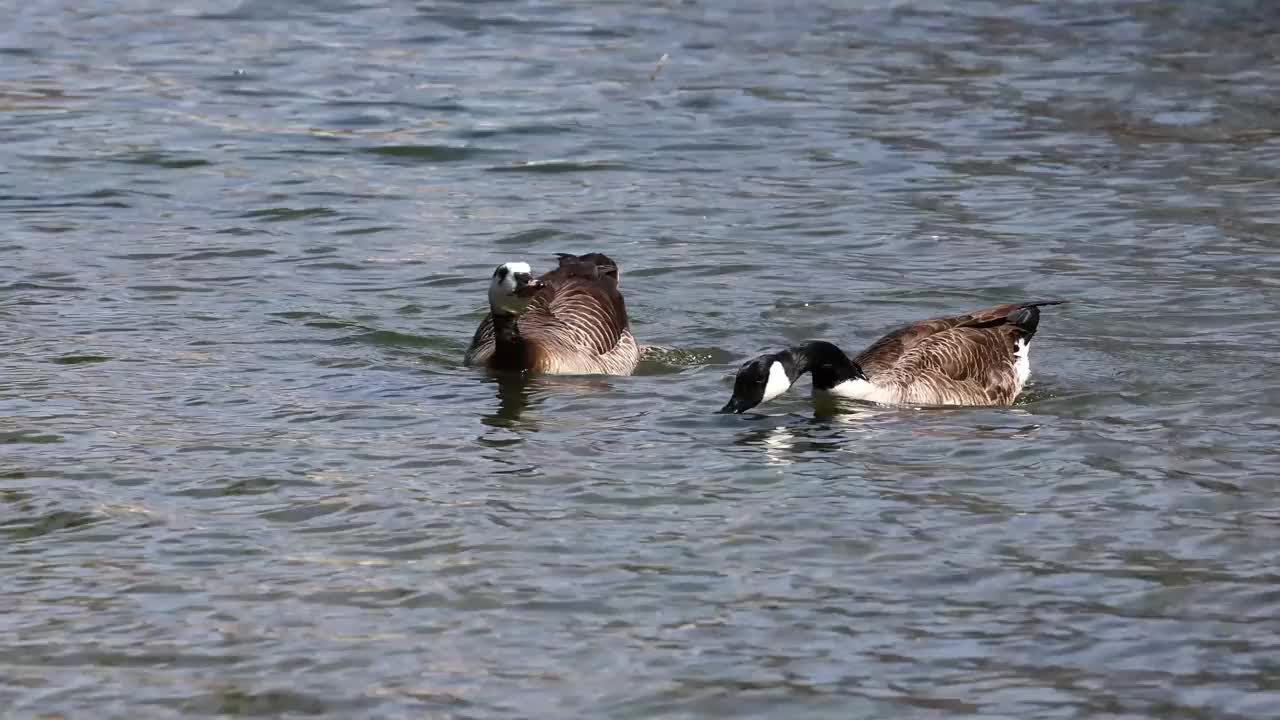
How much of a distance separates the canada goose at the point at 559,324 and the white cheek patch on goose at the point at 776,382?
5.69 ft

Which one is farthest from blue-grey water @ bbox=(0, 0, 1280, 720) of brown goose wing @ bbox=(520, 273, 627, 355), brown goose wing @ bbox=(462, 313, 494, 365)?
brown goose wing @ bbox=(520, 273, 627, 355)

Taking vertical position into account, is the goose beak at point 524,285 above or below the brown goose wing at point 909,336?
above

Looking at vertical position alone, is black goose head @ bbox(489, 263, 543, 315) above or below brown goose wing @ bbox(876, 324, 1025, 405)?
above

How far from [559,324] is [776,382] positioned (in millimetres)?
2292

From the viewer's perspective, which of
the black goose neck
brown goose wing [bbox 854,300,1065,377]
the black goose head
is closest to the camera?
the black goose neck

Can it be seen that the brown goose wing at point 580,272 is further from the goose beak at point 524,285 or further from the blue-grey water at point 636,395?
the goose beak at point 524,285

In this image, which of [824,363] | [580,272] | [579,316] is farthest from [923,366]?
[580,272]

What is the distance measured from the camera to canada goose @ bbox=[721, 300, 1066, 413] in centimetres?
1130

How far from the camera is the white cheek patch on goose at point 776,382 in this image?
36.8 feet

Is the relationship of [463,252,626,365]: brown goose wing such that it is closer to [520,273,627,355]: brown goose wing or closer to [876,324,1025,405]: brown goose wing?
[520,273,627,355]: brown goose wing

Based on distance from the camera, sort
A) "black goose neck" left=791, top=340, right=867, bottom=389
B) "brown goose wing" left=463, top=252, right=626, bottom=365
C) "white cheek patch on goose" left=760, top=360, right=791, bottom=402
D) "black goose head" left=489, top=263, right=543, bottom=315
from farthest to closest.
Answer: "brown goose wing" left=463, top=252, right=626, bottom=365, "black goose head" left=489, top=263, right=543, bottom=315, "black goose neck" left=791, top=340, right=867, bottom=389, "white cheek patch on goose" left=760, top=360, right=791, bottom=402

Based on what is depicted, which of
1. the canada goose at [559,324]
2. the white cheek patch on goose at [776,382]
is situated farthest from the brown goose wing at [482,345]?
the white cheek patch on goose at [776,382]

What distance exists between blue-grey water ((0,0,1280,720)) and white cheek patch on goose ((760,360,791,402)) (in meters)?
0.19

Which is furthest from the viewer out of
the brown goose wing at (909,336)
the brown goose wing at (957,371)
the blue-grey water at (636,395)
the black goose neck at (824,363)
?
the brown goose wing at (909,336)
